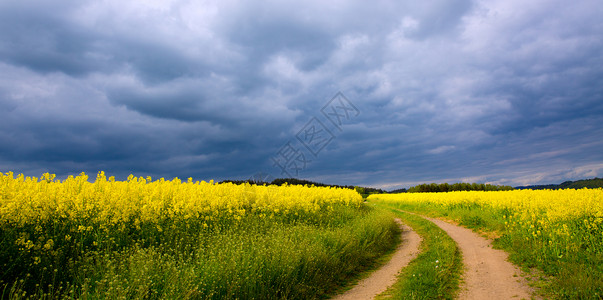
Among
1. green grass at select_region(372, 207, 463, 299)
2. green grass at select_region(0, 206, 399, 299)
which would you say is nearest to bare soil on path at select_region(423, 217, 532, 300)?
green grass at select_region(372, 207, 463, 299)

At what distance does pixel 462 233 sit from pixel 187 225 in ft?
42.5

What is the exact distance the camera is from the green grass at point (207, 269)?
5.22 meters

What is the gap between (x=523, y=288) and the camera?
24.6 ft

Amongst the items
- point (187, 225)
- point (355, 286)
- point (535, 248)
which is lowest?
point (355, 286)

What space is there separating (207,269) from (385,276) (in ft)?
17.3

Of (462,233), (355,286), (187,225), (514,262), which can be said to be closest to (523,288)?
(514,262)

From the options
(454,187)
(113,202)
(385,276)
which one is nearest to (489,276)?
(385,276)

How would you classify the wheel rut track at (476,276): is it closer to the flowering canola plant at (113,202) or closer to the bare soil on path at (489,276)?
the bare soil on path at (489,276)

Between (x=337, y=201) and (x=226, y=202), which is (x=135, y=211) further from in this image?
(x=337, y=201)

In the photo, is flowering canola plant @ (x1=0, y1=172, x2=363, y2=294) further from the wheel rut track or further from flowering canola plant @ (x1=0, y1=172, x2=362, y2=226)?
the wheel rut track

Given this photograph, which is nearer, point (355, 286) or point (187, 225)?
point (355, 286)

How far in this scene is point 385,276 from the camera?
28.9 feet

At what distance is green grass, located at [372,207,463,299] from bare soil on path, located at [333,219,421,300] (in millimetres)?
227

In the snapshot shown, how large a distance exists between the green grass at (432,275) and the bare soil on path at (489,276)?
273mm
